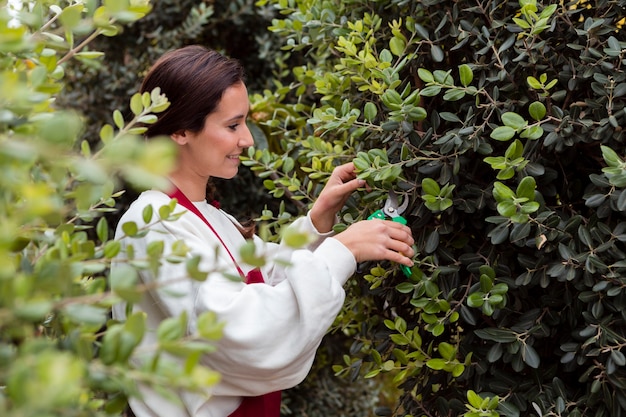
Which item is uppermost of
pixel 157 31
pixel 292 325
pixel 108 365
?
pixel 108 365

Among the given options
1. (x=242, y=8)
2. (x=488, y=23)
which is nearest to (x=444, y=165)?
(x=488, y=23)

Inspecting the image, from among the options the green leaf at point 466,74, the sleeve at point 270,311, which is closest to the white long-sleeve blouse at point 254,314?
the sleeve at point 270,311

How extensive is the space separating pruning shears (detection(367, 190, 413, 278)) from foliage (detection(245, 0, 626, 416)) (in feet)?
0.09

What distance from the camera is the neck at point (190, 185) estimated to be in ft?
7.40

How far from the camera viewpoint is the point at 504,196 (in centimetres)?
179

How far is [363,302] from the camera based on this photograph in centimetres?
250

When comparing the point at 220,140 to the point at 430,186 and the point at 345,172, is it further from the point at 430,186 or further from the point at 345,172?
the point at 430,186

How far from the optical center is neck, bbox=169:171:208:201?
2.26 m

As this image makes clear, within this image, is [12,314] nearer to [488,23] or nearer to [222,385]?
[222,385]

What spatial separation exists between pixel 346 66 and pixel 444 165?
0.49m

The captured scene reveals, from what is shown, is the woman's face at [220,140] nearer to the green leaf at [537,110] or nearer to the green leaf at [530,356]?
the green leaf at [537,110]

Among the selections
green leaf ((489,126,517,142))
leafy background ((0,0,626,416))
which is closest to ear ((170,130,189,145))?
leafy background ((0,0,626,416))

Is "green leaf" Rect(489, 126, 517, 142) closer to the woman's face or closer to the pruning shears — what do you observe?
the pruning shears

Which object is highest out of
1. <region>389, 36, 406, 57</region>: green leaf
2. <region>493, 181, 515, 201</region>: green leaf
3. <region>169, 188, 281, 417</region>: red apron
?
<region>389, 36, 406, 57</region>: green leaf
